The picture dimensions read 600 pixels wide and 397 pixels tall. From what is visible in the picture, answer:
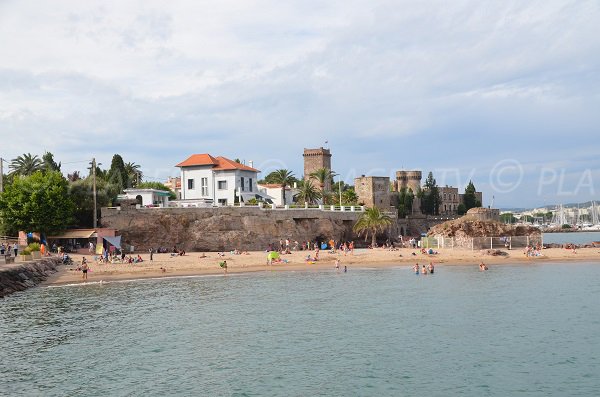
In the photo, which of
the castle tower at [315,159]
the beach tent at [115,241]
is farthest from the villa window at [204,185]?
the castle tower at [315,159]

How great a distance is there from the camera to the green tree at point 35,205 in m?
51.5

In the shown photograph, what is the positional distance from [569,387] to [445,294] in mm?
18259

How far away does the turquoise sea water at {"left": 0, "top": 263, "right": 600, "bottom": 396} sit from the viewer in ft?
62.7

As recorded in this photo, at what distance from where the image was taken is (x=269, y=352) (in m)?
23.0

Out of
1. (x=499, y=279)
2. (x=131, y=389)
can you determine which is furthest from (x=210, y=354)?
(x=499, y=279)

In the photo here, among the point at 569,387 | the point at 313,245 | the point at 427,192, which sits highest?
the point at 427,192

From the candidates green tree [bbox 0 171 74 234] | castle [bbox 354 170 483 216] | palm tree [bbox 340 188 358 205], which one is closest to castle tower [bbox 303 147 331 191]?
castle [bbox 354 170 483 216]

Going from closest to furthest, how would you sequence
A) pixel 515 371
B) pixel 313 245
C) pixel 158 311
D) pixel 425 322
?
pixel 515 371, pixel 425 322, pixel 158 311, pixel 313 245

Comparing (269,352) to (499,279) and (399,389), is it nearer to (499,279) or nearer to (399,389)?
(399,389)

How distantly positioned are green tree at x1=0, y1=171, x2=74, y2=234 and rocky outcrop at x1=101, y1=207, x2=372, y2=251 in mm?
4838

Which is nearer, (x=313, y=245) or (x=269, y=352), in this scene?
(x=269, y=352)

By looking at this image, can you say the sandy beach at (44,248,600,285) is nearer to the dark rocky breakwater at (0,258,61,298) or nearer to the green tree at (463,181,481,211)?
the dark rocky breakwater at (0,258,61,298)

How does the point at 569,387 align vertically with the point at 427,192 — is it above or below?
below

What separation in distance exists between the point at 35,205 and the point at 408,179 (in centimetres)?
8482
